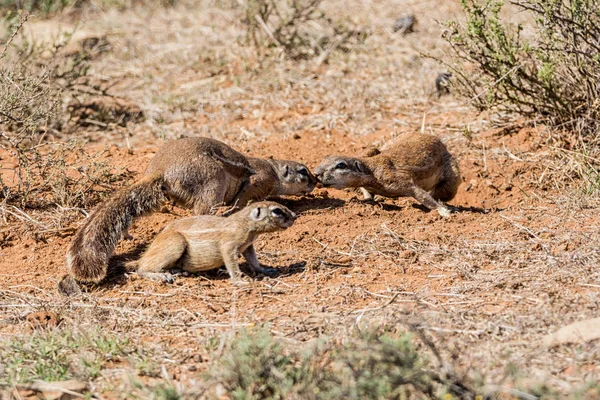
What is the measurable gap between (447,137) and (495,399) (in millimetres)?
6308

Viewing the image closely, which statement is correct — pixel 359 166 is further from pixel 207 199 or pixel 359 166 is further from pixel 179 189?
pixel 179 189

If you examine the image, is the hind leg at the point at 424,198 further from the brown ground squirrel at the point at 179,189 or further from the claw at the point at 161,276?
the claw at the point at 161,276

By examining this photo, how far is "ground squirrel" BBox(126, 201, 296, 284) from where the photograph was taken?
251 inches

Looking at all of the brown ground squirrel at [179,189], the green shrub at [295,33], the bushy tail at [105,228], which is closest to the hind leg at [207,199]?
the brown ground squirrel at [179,189]

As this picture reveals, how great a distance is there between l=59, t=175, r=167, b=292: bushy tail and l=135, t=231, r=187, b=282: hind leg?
303 millimetres

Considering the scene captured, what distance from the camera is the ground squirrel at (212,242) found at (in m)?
6.36

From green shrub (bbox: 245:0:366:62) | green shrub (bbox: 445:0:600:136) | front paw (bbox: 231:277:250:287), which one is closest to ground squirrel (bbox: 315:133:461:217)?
green shrub (bbox: 445:0:600:136)

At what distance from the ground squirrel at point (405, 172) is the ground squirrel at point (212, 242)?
2.01 m

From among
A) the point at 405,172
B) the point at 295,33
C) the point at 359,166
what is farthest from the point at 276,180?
the point at 295,33

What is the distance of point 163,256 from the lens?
6418mm

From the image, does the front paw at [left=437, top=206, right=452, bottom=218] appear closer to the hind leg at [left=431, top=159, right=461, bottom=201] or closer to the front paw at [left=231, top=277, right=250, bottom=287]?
the hind leg at [left=431, top=159, right=461, bottom=201]

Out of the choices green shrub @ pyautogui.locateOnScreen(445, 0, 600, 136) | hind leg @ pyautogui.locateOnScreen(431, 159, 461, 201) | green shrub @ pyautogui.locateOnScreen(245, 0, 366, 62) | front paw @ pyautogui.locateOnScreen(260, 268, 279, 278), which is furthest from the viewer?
green shrub @ pyautogui.locateOnScreen(245, 0, 366, 62)

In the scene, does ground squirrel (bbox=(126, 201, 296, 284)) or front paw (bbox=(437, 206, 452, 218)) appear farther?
front paw (bbox=(437, 206, 452, 218))

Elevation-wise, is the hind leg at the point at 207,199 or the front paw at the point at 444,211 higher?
the hind leg at the point at 207,199
